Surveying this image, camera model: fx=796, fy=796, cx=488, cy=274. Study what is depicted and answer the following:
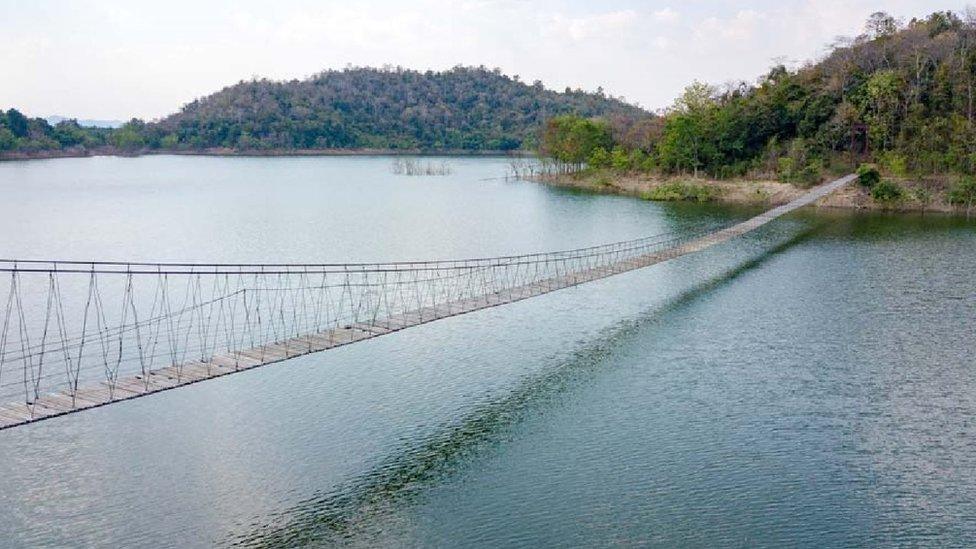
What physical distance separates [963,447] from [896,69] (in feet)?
183

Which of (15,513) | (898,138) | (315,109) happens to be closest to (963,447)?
(15,513)

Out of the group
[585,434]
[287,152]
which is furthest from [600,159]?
[287,152]

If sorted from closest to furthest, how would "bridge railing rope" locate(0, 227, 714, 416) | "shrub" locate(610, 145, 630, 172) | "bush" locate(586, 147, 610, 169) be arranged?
1. "bridge railing rope" locate(0, 227, 714, 416)
2. "shrub" locate(610, 145, 630, 172)
3. "bush" locate(586, 147, 610, 169)

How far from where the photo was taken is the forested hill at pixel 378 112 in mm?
138375

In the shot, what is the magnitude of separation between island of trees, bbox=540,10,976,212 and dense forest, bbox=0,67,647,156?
5301 cm

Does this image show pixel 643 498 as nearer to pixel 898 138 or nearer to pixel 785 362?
pixel 785 362

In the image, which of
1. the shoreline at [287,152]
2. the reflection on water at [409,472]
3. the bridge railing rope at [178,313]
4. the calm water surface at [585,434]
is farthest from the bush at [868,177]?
the shoreline at [287,152]

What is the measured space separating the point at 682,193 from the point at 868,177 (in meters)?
13.7

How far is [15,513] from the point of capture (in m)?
15.3

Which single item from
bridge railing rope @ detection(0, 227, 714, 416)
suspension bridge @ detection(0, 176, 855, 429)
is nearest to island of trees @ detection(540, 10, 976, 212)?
suspension bridge @ detection(0, 176, 855, 429)

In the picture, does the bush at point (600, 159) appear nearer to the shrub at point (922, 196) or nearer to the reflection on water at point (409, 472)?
the shrub at point (922, 196)

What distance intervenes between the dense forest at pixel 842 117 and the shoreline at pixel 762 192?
4.59 ft

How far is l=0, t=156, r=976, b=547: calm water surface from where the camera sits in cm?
1537

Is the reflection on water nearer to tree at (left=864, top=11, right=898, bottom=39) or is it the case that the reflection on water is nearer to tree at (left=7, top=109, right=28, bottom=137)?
tree at (left=864, top=11, right=898, bottom=39)
